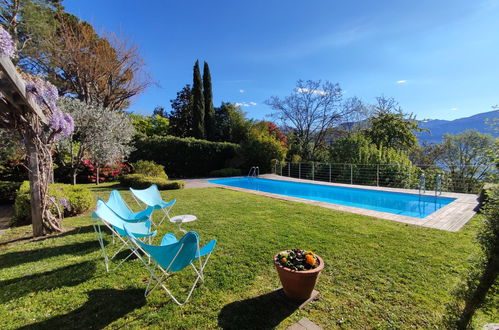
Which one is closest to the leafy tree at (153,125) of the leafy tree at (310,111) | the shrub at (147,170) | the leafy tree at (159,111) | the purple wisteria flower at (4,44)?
the leafy tree at (159,111)

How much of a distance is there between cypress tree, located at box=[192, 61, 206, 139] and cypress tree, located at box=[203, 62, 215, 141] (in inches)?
32.3

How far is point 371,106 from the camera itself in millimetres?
18688

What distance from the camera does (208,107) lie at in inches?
851

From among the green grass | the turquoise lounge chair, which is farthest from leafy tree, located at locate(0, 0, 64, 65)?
the turquoise lounge chair

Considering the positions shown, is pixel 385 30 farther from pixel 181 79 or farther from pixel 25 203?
pixel 181 79

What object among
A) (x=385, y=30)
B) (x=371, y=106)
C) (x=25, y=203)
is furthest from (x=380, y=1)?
(x=371, y=106)

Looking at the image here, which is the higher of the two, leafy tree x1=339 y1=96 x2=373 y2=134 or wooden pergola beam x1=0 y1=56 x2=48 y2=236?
leafy tree x1=339 y1=96 x2=373 y2=134

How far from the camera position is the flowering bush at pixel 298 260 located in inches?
86.7

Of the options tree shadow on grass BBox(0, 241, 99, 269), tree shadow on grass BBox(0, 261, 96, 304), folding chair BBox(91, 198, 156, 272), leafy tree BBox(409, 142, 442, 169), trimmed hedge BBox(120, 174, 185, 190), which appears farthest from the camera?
leafy tree BBox(409, 142, 442, 169)

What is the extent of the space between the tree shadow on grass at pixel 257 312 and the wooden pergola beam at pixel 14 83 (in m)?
3.82

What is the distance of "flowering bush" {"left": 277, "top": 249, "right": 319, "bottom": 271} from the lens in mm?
2201

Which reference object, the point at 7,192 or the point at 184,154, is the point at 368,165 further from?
the point at 7,192

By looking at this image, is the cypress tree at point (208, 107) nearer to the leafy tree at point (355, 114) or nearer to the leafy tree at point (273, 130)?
the leafy tree at point (273, 130)

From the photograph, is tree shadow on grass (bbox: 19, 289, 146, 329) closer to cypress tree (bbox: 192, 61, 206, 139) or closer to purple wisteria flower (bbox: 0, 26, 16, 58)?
purple wisteria flower (bbox: 0, 26, 16, 58)
